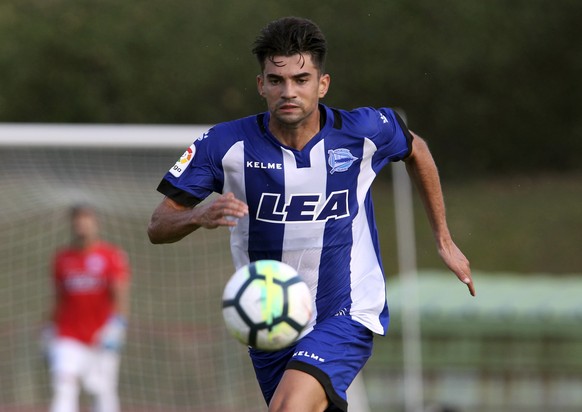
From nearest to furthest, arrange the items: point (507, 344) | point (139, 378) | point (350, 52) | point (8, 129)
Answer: point (8, 129), point (507, 344), point (139, 378), point (350, 52)

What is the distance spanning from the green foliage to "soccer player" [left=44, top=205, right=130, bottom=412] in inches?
398

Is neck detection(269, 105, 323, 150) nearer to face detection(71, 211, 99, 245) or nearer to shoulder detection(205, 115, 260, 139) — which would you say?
shoulder detection(205, 115, 260, 139)

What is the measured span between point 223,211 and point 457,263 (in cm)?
150

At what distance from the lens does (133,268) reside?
1359 centimetres

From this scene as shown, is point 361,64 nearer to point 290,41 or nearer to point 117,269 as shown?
point 117,269

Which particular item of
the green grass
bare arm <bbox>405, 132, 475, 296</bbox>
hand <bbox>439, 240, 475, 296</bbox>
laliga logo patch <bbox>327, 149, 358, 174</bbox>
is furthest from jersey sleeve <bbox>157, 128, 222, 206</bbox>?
the green grass

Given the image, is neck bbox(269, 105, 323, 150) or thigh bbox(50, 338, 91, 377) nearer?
neck bbox(269, 105, 323, 150)

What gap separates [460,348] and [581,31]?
467 inches

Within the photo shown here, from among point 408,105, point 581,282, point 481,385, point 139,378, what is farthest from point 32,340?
point 408,105

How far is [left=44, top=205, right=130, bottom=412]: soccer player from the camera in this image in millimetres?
11922

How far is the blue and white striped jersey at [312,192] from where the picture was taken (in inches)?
223

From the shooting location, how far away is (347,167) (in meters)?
5.82

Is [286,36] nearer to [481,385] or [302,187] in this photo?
[302,187]

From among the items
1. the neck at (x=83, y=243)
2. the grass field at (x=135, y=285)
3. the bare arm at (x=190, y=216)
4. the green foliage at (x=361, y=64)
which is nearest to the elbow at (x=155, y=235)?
the bare arm at (x=190, y=216)
